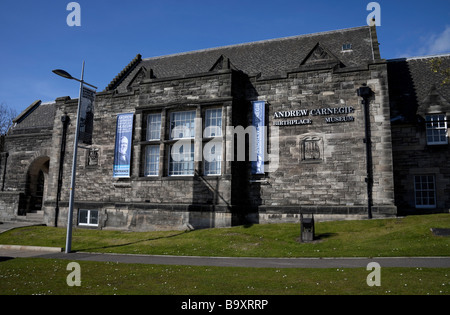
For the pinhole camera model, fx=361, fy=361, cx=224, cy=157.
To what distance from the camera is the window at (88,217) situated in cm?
2394

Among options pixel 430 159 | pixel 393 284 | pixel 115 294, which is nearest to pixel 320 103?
pixel 430 159

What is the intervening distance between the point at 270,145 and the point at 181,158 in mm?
5252

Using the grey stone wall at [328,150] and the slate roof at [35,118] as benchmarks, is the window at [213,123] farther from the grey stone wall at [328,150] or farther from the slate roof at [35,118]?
the slate roof at [35,118]

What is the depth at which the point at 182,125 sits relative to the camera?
21562mm

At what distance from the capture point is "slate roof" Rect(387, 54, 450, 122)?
20844 mm

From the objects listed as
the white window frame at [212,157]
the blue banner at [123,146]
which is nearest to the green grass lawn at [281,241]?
the white window frame at [212,157]

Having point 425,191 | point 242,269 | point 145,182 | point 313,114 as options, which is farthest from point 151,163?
point 425,191

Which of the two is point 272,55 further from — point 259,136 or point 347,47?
point 259,136

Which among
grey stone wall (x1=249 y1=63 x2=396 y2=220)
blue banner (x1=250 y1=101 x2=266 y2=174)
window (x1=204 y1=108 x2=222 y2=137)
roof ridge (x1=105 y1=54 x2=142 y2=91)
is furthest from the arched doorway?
grey stone wall (x1=249 y1=63 x2=396 y2=220)

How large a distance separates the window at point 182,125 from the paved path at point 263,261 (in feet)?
28.6

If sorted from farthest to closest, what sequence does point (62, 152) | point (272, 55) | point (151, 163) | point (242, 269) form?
point (62, 152), point (272, 55), point (151, 163), point (242, 269)

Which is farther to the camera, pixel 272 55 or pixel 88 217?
pixel 272 55

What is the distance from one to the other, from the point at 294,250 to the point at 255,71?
522 inches

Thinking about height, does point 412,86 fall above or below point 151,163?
above
